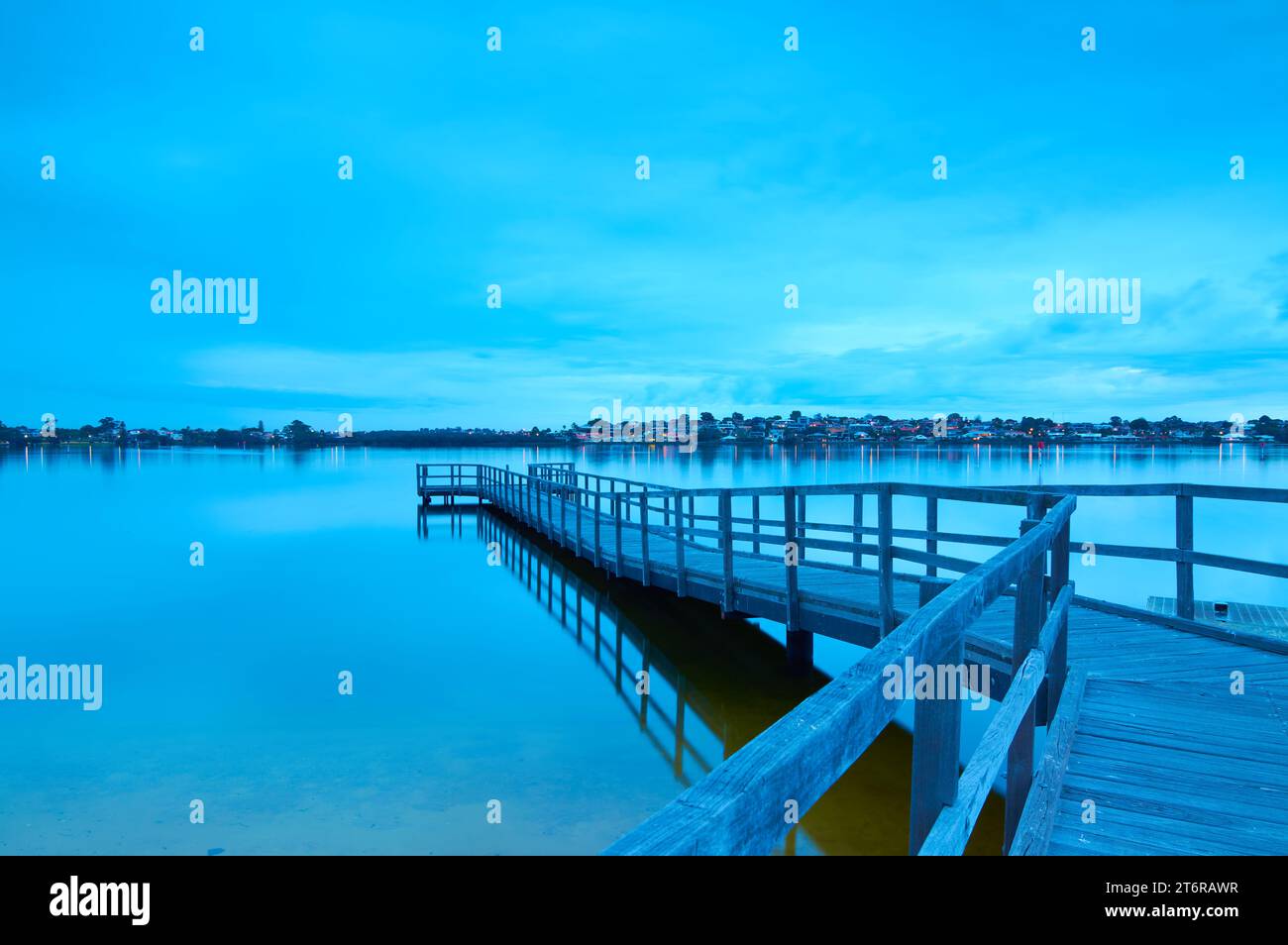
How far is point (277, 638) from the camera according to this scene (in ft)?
42.5

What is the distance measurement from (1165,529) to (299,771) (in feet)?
106

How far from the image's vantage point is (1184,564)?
5785 millimetres

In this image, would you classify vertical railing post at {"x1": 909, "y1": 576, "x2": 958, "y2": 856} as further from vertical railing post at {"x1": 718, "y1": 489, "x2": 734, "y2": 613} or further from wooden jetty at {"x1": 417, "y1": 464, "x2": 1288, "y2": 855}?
vertical railing post at {"x1": 718, "y1": 489, "x2": 734, "y2": 613}

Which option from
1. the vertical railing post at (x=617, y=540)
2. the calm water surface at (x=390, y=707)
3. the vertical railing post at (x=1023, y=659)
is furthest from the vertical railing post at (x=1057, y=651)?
the vertical railing post at (x=617, y=540)

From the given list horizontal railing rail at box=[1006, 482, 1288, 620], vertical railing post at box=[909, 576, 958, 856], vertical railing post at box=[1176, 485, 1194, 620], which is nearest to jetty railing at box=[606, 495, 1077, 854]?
vertical railing post at box=[909, 576, 958, 856]

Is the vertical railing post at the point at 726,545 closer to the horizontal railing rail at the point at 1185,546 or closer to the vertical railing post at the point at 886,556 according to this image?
the vertical railing post at the point at 886,556

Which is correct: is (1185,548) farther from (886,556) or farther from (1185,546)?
(886,556)

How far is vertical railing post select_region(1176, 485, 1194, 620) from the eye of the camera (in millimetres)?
5762

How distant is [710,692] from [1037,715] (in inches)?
211

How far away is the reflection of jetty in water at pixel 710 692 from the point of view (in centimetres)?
595

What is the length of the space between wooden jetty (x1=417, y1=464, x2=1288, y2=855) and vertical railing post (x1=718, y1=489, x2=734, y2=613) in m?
0.52

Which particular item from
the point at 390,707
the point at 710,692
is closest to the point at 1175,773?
the point at 710,692

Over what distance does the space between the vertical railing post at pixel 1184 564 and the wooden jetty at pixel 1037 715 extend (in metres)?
0.02
